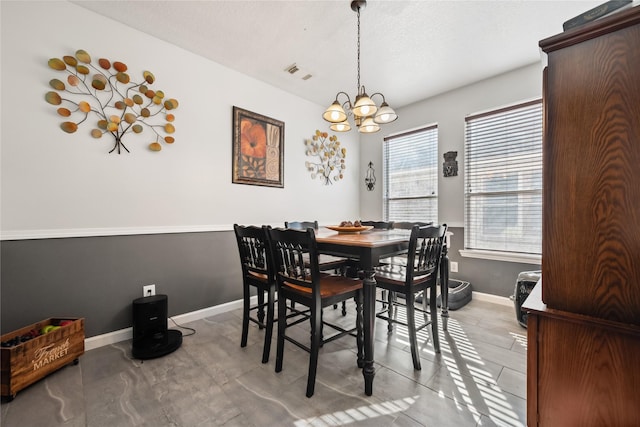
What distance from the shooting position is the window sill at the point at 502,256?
2.74 meters

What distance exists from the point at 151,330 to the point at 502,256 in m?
3.49

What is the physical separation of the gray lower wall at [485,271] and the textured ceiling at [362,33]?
6.31 feet

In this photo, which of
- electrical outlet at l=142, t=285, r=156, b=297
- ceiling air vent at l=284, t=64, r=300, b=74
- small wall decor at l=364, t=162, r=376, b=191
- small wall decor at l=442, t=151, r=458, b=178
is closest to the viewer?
electrical outlet at l=142, t=285, r=156, b=297

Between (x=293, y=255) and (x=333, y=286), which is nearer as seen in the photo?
(x=293, y=255)

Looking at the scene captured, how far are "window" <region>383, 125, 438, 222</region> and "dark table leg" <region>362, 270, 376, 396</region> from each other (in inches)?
→ 94.0

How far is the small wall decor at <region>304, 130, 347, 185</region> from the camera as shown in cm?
372

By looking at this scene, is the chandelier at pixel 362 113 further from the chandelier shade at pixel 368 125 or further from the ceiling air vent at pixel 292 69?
the ceiling air vent at pixel 292 69

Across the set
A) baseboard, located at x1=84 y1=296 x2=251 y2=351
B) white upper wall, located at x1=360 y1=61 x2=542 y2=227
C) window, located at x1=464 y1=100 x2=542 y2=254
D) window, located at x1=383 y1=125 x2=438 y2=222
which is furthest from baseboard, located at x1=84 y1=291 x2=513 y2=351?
window, located at x1=383 y1=125 x2=438 y2=222

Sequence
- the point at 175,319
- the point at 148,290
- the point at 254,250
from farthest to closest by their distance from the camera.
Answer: the point at 175,319 < the point at 148,290 < the point at 254,250

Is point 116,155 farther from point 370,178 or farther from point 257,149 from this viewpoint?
point 370,178

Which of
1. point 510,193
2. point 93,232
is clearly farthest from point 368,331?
point 510,193

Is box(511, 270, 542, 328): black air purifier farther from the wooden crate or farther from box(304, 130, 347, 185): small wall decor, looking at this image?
the wooden crate

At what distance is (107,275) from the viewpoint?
6.97ft

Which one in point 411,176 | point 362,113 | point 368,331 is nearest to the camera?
point 368,331
